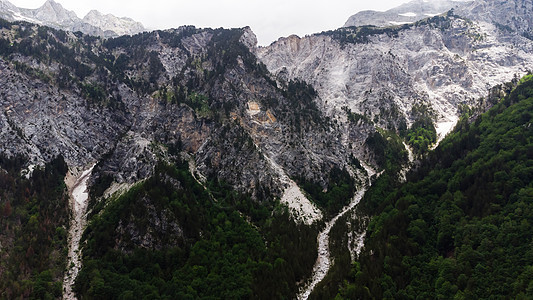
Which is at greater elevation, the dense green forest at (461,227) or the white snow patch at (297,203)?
the white snow patch at (297,203)

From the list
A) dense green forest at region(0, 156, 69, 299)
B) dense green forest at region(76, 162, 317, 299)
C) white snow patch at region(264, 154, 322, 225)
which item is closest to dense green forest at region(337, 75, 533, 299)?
white snow patch at region(264, 154, 322, 225)

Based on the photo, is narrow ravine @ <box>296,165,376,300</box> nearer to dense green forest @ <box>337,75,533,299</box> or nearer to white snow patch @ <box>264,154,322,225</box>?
white snow patch @ <box>264,154,322,225</box>

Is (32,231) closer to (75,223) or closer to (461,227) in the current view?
(75,223)

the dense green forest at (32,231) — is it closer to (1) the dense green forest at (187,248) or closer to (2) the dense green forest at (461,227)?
(1) the dense green forest at (187,248)

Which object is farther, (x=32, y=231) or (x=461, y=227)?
(x=32, y=231)

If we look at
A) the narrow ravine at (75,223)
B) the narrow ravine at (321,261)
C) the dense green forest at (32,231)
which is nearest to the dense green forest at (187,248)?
the narrow ravine at (321,261)

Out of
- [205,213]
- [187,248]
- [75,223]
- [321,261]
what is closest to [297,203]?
[321,261]
